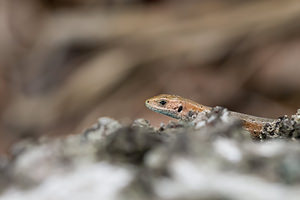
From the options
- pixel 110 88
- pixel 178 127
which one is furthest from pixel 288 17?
pixel 178 127

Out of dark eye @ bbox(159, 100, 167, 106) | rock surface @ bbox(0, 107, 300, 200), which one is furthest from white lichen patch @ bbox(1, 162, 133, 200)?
dark eye @ bbox(159, 100, 167, 106)

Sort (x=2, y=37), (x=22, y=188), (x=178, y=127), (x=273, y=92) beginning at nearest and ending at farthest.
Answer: (x=22, y=188)
(x=178, y=127)
(x=273, y=92)
(x=2, y=37)

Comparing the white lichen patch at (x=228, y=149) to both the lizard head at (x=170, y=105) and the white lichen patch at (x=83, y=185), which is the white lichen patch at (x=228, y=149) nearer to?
the white lichen patch at (x=83, y=185)

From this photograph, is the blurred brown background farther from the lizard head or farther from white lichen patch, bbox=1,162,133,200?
white lichen patch, bbox=1,162,133,200

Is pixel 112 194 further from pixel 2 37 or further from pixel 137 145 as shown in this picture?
pixel 2 37

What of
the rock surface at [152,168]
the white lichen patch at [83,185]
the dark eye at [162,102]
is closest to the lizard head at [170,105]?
the dark eye at [162,102]

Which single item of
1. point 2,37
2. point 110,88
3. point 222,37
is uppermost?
point 2,37

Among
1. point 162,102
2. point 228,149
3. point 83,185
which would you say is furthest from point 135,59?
point 83,185

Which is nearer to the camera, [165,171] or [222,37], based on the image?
[165,171]
